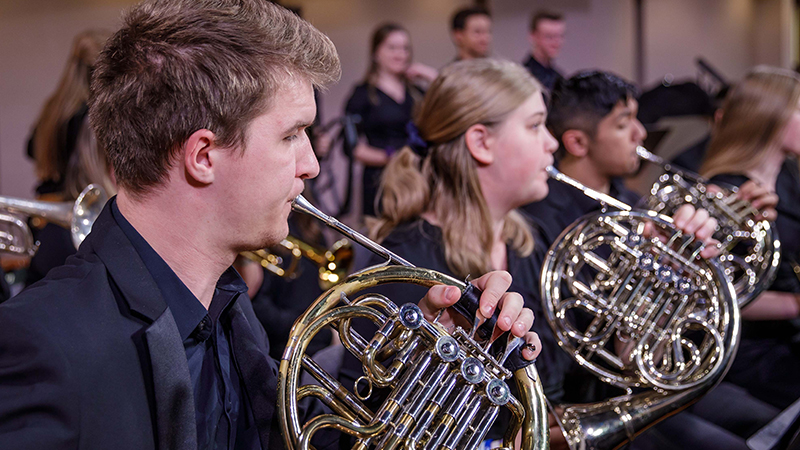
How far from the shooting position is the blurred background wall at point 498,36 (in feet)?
15.7

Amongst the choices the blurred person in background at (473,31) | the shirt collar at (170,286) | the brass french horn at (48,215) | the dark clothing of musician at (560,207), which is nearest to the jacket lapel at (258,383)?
the shirt collar at (170,286)

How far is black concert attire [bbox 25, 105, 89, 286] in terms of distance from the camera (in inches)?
79.4

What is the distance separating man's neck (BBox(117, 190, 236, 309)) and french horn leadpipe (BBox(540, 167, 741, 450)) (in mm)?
887

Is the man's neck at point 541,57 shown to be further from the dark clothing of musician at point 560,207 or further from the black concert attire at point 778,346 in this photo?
the dark clothing of musician at point 560,207

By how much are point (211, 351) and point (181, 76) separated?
450 millimetres

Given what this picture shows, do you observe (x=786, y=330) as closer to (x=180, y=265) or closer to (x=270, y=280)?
(x=270, y=280)

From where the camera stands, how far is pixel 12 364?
816mm

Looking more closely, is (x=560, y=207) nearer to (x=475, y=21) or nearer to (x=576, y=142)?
(x=576, y=142)

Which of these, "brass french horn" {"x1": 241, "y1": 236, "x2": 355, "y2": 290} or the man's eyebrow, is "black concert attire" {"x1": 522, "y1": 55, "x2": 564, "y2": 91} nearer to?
"brass french horn" {"x1": 241, "y1": 236, "x2": 355, "y2": 290}

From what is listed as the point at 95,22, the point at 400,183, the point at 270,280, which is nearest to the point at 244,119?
the point at 400,183

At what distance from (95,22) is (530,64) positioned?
3221 millimetres

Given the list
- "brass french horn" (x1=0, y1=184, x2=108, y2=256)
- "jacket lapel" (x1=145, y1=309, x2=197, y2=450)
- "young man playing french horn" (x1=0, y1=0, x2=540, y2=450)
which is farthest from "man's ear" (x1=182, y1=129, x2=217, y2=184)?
"brass french horn" (x1=0, y1=184, x2=108, y2=256)

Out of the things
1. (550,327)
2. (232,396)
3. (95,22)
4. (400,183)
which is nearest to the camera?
(232,396)

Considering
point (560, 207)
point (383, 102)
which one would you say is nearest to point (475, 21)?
point (383, 102)
